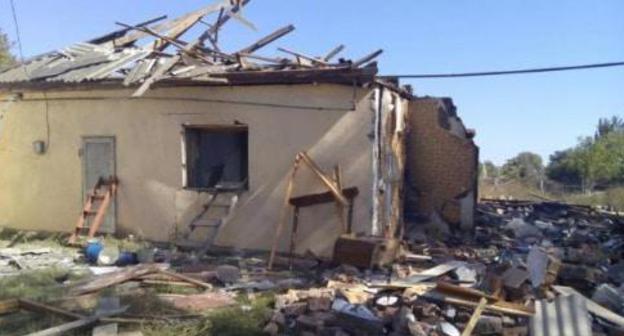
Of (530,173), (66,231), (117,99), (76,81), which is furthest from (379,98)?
(530,173)

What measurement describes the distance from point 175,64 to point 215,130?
1.58 meters

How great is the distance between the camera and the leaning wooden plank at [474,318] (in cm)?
554

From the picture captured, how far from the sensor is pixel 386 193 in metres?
10.3

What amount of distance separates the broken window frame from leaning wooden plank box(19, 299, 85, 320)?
4.29 m

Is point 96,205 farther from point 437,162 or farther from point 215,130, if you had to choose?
point 437,162

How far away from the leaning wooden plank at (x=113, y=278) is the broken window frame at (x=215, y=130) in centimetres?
232

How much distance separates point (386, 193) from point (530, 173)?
29833 millimetres

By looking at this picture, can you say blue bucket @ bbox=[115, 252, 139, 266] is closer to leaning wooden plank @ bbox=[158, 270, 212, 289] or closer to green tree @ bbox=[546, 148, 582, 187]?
leaning wooden plank @ bbox=[158, 270, 212, 289]

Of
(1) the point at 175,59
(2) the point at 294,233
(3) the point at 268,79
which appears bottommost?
(2) the point at 294,233

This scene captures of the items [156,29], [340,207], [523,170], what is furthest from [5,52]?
[523,170]

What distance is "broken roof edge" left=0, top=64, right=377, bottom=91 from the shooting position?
29.0 feet

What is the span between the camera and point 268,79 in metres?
Answer: 9.55

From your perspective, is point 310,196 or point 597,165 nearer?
point 310,196

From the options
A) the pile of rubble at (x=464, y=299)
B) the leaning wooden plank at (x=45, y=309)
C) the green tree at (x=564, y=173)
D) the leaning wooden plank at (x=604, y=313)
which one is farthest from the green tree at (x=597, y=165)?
the leaning wooden plank at (x=45, y=309)
